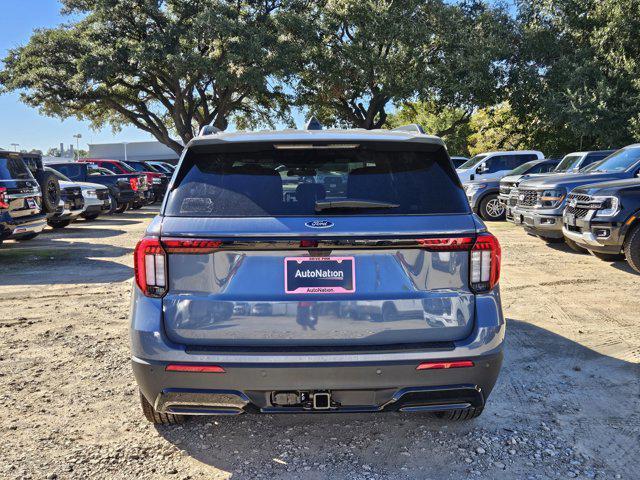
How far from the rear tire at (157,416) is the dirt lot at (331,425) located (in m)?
0.07

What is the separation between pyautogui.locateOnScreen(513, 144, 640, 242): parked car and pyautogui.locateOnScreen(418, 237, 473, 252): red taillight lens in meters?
8.34

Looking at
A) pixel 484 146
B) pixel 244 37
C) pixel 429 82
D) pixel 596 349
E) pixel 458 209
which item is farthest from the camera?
pixel 484 146

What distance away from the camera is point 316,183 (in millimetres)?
3061

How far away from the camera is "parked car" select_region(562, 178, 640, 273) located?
26.3 feet

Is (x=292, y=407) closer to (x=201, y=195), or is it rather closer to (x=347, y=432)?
(x=347, y=432)

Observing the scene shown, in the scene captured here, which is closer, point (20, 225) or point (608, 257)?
point (20, 225)

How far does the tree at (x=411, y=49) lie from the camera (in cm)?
2655

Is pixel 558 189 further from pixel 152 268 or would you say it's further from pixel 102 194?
pixel 102 194

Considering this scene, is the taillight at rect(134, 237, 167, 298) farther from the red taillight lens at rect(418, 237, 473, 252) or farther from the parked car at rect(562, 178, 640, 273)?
the parked car at rect(562, 178, 640, 273)

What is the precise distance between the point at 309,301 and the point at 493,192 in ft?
48.5

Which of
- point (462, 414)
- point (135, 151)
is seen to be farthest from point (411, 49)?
point (135, 151)

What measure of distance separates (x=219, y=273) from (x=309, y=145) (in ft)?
2.87

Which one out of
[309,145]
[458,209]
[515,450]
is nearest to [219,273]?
[309,145]

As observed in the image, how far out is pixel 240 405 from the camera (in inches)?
112
